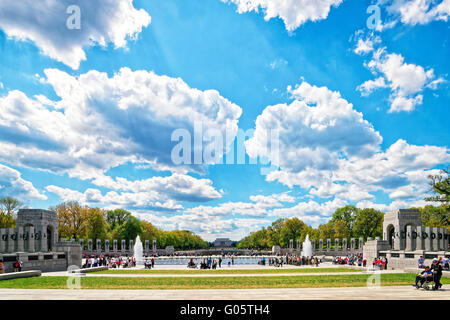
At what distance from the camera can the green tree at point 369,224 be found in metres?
101

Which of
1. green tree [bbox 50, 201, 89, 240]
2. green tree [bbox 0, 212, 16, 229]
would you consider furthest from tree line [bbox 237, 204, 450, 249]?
green tree [bbox 0, 212, 16, 229]

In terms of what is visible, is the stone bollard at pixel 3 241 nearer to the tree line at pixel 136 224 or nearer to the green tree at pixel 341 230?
the tree line at pixel 136 224

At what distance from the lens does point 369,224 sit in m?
102

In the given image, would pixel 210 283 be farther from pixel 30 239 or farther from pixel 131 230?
pixel 131 230

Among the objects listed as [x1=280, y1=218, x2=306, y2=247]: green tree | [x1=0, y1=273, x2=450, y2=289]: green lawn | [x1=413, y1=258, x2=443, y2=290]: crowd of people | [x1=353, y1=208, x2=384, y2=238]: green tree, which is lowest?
[x1=280, y1=218, x2=306, y2=247]: green tree

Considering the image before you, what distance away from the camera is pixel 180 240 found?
597 feet

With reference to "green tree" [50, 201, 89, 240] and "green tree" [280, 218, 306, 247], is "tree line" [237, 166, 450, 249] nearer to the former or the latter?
"green tree" [280, 218, 306, 247]

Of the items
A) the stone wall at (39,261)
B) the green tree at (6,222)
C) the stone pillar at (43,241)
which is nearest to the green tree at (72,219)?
the green tree at (6,222)

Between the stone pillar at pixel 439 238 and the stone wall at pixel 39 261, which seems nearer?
the stone wall at pixel 39 261

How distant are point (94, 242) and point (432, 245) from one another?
8897 cm

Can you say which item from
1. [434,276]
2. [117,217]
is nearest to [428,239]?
[434,276]

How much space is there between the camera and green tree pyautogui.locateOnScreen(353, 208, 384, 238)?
10100 centimetres
